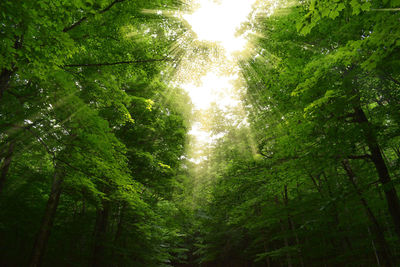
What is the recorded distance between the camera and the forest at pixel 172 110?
4.05 metres

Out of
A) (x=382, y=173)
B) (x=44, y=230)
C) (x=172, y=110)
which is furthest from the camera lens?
(x=172, y=110)

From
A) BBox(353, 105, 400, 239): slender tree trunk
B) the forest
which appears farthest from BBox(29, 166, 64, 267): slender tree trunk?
BBox(353, 105, 400, 239): slender tree trunk

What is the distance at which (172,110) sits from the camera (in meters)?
11.9

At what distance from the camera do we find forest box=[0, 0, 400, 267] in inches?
160

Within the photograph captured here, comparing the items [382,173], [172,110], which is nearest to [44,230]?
[172,110]

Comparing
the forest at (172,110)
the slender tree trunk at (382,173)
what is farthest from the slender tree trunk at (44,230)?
the slender tree trunk at (382,173)

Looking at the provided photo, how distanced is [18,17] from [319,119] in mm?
6639

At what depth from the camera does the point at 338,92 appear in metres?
5.08

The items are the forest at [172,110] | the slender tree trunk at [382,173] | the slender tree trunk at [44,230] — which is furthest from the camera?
the slender tree trunk at [44,230]

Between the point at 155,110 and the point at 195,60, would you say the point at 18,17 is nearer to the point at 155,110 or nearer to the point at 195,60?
the point at 195,60

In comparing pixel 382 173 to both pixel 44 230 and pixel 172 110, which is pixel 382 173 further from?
pixel 44 230

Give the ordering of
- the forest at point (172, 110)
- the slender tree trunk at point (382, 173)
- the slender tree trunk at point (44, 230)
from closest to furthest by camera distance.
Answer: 1. the forest at point (172, 110)
2. the slender tree trunk at point (382, 173)
3. the slender tree trunk at point (44, 230)

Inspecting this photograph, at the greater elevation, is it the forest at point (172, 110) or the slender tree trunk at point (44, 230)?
the forest at point (172, 110)

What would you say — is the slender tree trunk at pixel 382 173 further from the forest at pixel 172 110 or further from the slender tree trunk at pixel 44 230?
the slender tree trunk at pixel 44 230
